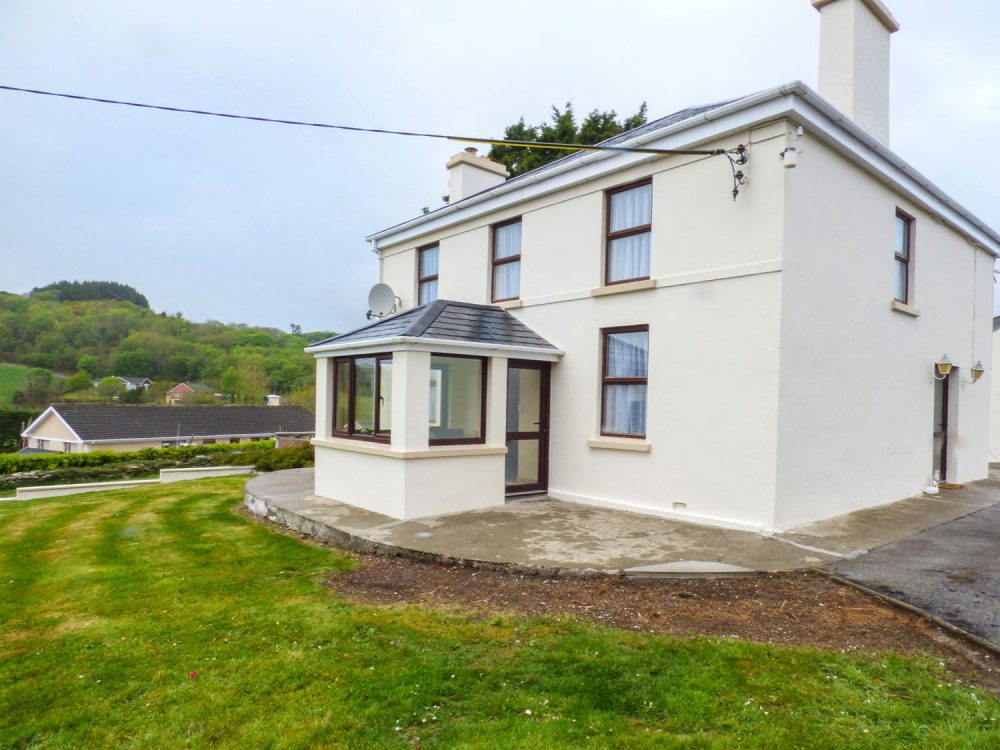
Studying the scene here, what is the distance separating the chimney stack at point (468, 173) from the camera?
45.0 ft

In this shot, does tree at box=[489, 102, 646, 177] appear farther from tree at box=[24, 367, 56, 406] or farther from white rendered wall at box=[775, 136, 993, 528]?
tree at box=[24, 367, 56, 406]

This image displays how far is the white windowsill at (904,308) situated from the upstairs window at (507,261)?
6061 millimetres

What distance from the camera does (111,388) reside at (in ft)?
219

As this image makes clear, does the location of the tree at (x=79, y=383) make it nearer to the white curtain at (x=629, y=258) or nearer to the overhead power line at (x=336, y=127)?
the overhead power line at (x=336, y=127)

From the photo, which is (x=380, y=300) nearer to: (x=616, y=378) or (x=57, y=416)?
(x=616, y=378)

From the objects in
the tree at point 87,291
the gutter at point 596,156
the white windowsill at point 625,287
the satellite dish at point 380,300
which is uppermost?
the tree at point 87,291

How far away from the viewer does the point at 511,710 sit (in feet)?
10.5

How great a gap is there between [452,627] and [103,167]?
91.9 feet

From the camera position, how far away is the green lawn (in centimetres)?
6469

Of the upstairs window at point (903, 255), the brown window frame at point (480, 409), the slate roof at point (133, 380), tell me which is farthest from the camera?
the slate roof at point (133, 380)

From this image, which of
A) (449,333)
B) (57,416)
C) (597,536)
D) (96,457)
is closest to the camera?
(597,536)

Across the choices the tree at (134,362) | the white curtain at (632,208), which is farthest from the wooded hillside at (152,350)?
the white curtain at (632,208)

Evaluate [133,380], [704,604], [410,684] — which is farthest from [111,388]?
[704,604]

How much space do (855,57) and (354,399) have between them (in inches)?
363
